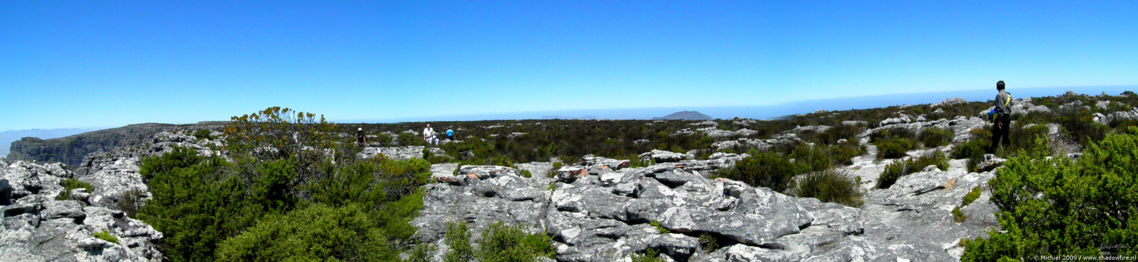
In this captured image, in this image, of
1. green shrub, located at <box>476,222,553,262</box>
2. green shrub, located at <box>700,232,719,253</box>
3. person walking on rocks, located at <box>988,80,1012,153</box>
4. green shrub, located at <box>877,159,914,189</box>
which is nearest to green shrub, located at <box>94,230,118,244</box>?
green shrub, located at <box>476,222,553,262</box>

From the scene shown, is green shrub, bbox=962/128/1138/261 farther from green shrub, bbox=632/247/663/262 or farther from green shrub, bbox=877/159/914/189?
green shrub, bbox=877/159/914/189

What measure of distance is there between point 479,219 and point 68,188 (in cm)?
855

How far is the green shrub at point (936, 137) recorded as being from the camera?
49.9 feet

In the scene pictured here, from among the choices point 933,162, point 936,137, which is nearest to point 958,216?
point 933,162

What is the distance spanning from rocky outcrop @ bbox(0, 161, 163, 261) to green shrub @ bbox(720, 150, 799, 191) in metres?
11.0

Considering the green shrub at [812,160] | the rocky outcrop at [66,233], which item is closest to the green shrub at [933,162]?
the green shrub at [812,160]

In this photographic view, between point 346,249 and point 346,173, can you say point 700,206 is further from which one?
point 346,173

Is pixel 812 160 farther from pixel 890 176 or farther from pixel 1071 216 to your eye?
pixel 1071 216

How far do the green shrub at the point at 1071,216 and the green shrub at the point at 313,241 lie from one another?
665 cm

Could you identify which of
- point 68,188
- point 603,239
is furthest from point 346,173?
point 68,188

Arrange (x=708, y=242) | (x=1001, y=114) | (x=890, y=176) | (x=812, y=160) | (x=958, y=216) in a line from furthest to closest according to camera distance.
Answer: (x=812, y=160) < (x=1001, y=114) < (x=890, y=176) < (x=708, y=242) < (x=958, y=216)

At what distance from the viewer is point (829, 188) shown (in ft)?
30.9

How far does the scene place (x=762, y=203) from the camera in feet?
24.0

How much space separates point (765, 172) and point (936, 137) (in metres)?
9.20
